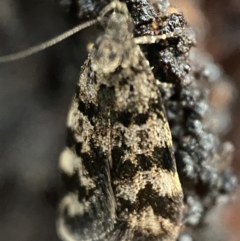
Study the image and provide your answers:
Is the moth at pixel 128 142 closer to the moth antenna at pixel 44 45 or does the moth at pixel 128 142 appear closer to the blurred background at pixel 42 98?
the moth antenna at pixel 44 45

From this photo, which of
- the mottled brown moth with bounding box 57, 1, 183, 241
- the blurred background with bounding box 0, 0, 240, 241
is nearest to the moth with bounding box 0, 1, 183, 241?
the mottled brown moth with bounding box 57, 1, 183, 241

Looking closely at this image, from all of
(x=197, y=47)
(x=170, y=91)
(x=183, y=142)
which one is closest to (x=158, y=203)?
(x=183, y=142)

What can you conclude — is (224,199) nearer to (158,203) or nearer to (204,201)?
(204,201)

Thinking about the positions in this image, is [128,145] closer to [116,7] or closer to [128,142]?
[128,142]

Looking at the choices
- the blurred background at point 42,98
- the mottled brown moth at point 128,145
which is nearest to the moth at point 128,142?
the mottled brown moth at point 128,145

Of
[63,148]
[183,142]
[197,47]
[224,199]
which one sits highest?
[197,47]

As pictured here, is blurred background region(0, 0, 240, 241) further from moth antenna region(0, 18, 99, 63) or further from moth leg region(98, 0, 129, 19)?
moth leg region(98, 0, 129, 19)
